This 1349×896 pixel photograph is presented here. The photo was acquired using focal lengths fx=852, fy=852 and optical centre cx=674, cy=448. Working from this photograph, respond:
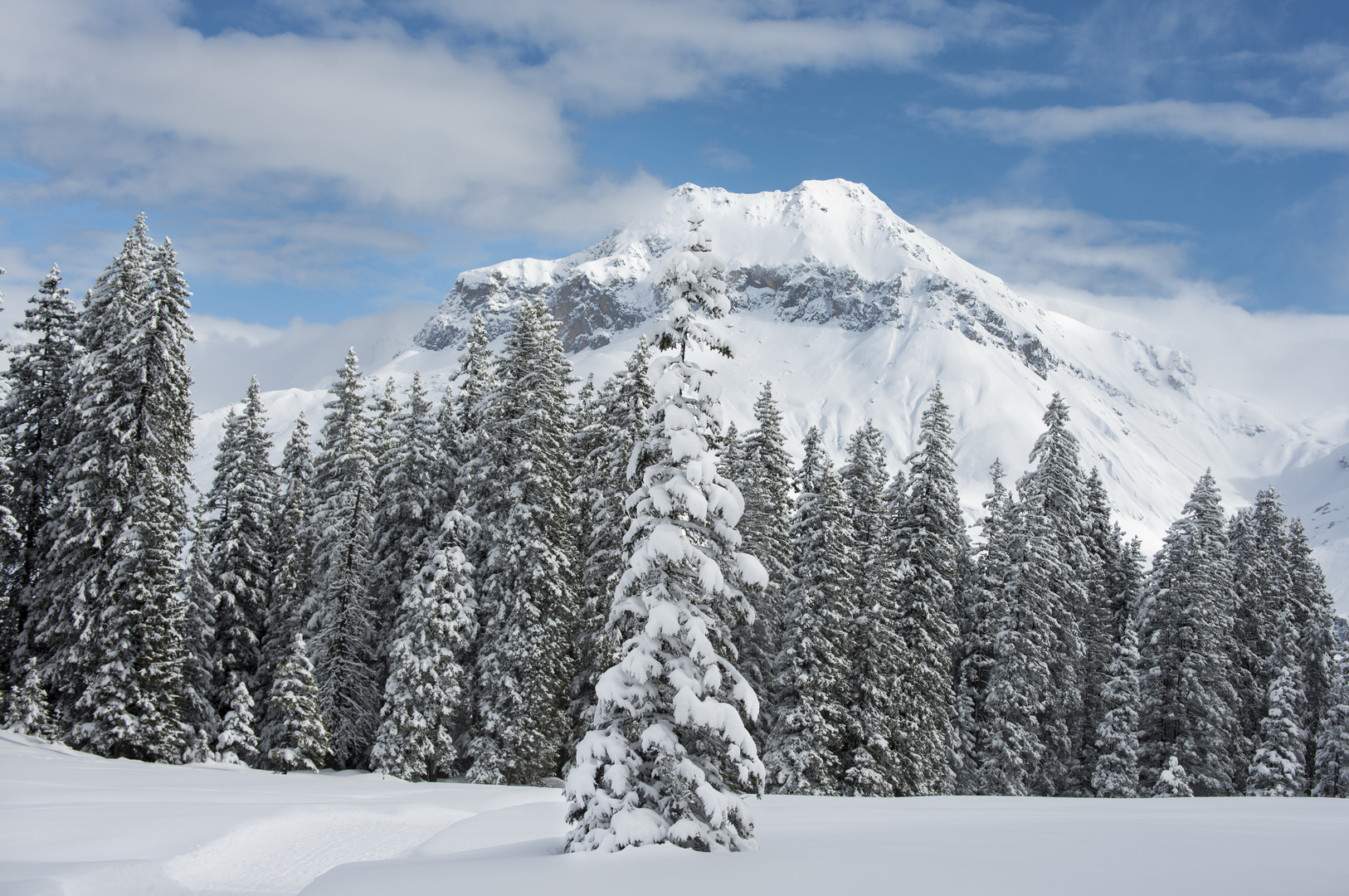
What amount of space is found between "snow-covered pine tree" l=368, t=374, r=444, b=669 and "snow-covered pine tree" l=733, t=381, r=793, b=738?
1169cm

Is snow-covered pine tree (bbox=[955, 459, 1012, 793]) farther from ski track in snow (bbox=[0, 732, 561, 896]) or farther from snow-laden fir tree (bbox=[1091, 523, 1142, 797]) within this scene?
ski track in snow (bbox=[0, 732, 561, 896])

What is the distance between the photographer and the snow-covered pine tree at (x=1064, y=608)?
37031mm

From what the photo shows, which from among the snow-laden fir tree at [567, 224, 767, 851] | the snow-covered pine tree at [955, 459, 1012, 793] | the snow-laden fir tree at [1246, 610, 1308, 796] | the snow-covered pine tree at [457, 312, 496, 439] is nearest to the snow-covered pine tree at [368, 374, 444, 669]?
the snow-covered pine tree at [457, 312, 496, 439]

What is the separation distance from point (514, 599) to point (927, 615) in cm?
1555

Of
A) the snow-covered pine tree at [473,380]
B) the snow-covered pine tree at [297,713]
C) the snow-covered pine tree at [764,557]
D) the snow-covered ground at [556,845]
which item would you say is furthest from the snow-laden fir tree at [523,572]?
the snow-covered ground at [556,845]

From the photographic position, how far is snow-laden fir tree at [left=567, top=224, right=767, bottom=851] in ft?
37.3

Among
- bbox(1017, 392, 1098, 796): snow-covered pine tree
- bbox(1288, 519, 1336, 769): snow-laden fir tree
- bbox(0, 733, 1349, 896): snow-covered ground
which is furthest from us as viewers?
bbox(1288, 519, 1336, 769): snow-laden fir tree

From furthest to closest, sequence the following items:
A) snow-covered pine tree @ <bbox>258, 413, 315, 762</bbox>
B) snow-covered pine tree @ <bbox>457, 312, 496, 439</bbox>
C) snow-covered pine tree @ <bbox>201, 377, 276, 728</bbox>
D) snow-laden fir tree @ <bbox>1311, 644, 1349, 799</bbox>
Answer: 1. snow-laden fir tree @ <bbox>1311, 644, 1349, 799</bbox>
2. snow-covered pine tree @ <bbox>201, 377, 276, 728</bbox>
3. snow-covered pine tree @ <bbox>258, 413, 315, 762</bbox>
4. snow-covered pine tree @ <bbox>457, 312, 496, 439</bbox>

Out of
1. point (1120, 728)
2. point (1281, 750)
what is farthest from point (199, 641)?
point (1281, 750)

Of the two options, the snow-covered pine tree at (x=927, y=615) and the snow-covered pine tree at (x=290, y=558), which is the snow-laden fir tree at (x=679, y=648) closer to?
the snow-covered pine tree at (x=927, y=615)

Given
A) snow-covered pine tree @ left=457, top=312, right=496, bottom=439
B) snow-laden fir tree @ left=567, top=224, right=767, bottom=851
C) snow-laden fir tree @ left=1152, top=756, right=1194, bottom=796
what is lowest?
→ snow-laden fir tree @ left=1152, top=756, right=1194, bottom=796

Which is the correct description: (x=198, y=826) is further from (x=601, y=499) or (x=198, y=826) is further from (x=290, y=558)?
(x=290, y=558)

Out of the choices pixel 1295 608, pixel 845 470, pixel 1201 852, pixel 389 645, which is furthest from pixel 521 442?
pixel 1295 608

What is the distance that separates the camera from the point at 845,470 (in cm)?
3656
